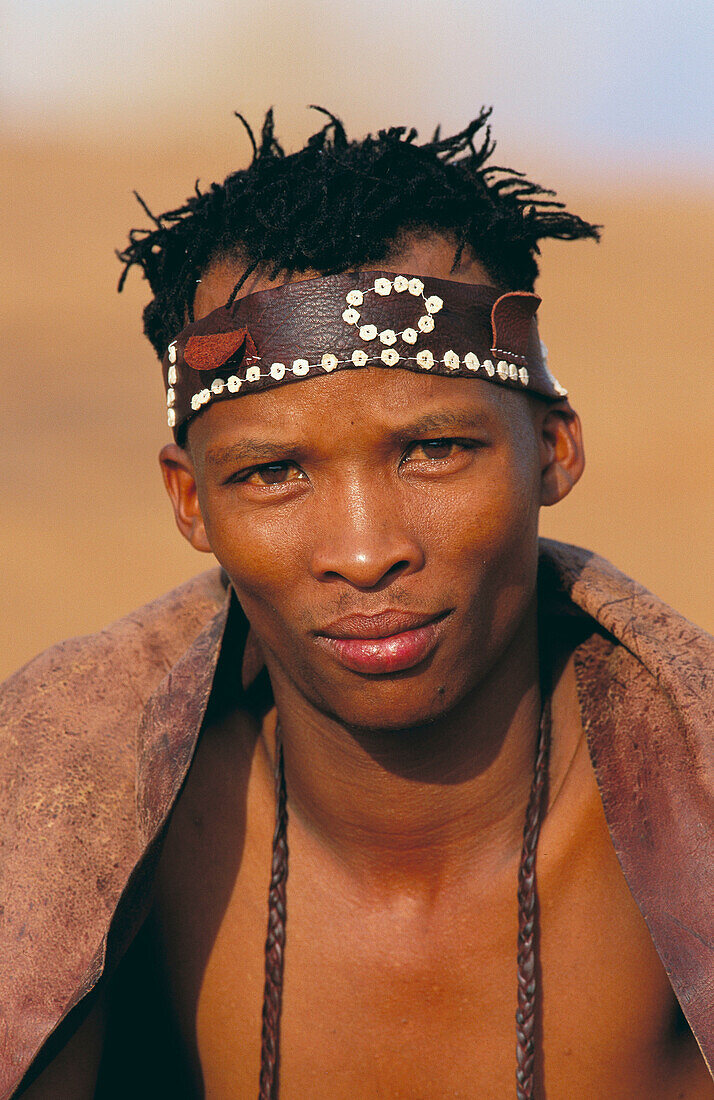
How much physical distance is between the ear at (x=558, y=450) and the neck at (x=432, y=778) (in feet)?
1.05

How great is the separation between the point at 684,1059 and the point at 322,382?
172 cm

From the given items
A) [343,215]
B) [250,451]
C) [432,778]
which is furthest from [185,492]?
[432,778]

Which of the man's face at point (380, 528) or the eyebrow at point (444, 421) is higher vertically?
the eyebrow at point (444, 421)

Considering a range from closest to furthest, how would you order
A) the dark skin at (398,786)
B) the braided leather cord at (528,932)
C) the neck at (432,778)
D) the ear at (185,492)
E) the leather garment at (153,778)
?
the leather garment at (153,778), the dark skin at (398,786), the braided leather cord at (528,932), the neck at (432,778), the ear at (185,492)

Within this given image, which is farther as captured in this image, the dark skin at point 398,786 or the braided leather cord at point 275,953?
the braided leather cord at point 275,953

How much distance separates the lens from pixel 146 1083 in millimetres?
3062

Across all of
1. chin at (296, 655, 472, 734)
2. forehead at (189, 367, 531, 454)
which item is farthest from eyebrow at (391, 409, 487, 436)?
chin at (296, 655, 472, 734)

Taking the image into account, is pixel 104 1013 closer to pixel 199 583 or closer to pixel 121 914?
pixel 121 914

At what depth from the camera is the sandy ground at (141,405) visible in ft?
36.8

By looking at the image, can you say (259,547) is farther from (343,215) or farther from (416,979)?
(416,979)

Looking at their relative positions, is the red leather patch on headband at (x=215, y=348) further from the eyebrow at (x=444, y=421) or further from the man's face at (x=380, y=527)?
the eyebrow at (x=444, y=421)

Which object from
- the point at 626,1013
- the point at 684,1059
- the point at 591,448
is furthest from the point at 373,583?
the point at 591,448

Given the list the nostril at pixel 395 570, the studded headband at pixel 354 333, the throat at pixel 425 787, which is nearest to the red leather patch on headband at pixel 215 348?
the studded headband at pixel 354 333

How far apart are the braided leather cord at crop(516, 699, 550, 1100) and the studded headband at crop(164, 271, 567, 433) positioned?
950mm
